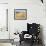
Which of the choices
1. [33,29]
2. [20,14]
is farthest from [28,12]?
[33,29]

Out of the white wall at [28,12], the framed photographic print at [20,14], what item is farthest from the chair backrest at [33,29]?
the framed photographic print at [20,14]

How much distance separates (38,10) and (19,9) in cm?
108

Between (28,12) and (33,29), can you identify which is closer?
(33,29)

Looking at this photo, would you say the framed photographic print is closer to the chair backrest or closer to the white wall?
the white wall

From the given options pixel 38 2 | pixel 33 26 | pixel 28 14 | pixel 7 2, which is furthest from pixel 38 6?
pixel 7 2

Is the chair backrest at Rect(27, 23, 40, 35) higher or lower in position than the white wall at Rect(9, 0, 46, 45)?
lower

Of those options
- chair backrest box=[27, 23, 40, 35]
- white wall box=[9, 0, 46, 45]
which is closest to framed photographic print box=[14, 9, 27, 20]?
white wall box=[9, 0, 46, 45]

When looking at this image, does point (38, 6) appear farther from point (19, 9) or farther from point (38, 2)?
point (19, 9)

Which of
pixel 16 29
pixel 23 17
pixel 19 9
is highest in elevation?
pixel 19 9

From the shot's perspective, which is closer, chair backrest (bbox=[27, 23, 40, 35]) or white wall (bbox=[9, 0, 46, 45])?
chair backrest (bbox=[27, 23, 40, 35])

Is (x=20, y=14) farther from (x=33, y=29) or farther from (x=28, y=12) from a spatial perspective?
(x=33, y=29)

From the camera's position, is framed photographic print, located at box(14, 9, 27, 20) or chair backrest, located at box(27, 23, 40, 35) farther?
framed photographic print, located at box(14, 9, 27, 20)

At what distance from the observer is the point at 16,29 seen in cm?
736

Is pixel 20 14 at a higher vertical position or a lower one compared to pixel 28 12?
lower
